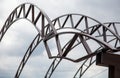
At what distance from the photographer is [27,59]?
115 ft

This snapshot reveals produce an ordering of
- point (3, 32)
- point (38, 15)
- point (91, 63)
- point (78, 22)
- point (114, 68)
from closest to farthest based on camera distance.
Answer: point (114, 68) < point (38, 15) < point (78, 22) < point (3, 32) < point (91, 63)

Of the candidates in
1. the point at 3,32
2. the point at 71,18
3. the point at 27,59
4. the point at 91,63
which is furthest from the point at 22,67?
the point at 71,18

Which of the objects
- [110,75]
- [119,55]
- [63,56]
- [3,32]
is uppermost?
[3,32]

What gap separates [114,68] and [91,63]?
29.5m

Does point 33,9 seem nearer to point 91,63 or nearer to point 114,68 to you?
point 114,68

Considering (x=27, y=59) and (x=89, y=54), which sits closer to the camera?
(x=89, y=54)

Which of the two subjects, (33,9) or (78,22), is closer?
(33,9)

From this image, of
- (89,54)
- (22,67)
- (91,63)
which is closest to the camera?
(89,54)

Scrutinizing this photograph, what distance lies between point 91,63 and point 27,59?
33.6 feet

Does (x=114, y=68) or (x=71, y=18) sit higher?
(x=71, y=18)

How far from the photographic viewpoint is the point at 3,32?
1310 inches

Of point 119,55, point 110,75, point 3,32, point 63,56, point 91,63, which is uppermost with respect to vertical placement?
point 3,32

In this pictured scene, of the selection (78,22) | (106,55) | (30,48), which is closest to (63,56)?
(106,55)

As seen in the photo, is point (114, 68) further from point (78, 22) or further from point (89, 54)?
point (78, 22)
